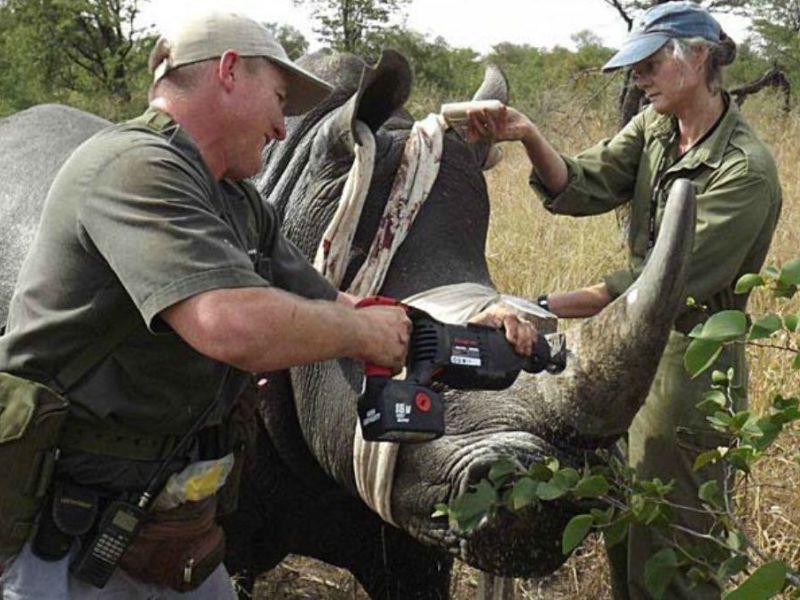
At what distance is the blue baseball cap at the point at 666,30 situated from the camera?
4.01 meters

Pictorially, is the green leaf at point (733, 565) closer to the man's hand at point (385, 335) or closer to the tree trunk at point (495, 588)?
the man's hand at point (385, 335)

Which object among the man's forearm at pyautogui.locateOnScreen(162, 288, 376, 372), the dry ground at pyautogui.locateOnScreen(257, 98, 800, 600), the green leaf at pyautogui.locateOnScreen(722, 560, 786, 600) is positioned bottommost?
the dry ground at pyautogui.locateOnScreen(257, 98, 800, 600)

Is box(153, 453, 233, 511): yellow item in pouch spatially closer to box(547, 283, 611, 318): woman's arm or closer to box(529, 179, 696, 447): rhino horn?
box(529, 179, 696, 447): rhino horn

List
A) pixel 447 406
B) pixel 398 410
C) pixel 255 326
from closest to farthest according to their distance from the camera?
pixel 255 326 < pixel 398 410 < pixel 447 406

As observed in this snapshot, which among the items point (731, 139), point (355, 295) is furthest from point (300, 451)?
point (731, 139)

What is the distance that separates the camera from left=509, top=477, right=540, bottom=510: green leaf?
2.67 metres

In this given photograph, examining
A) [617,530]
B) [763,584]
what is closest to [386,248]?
[617,530]

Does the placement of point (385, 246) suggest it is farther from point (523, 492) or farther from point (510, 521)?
point (523, 492)

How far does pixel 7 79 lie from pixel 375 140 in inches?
1056

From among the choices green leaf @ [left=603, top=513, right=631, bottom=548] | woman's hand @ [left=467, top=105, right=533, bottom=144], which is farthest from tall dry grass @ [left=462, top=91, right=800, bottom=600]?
woman's hand @ [left=467, top=105, right=533, bottom=144]

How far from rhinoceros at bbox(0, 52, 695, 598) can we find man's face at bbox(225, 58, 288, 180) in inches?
25.0

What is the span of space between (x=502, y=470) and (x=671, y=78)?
1678 mm

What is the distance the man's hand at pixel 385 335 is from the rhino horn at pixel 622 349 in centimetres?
45

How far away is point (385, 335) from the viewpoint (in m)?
A: 2.71
